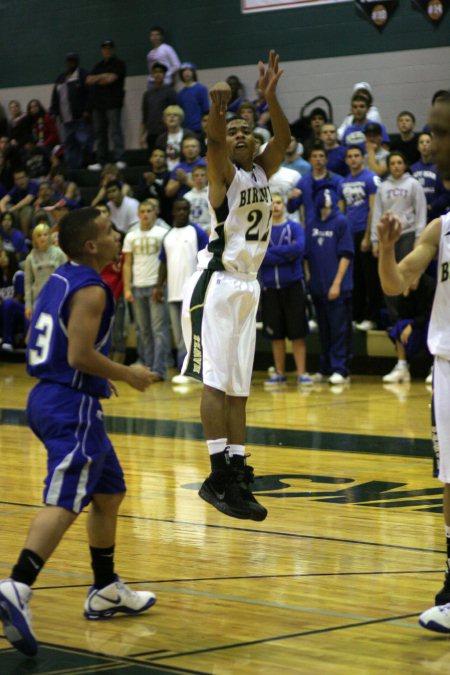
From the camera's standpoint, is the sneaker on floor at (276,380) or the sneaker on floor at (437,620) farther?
the sneaker on floor at (276,380)

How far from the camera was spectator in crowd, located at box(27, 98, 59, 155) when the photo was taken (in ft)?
63.1

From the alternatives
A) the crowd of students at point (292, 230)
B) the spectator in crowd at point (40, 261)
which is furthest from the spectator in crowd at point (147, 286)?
the spectator in crowd at point (40, 261)

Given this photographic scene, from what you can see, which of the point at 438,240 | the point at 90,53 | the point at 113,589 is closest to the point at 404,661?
the point at 113,589

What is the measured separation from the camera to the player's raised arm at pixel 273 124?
6.18m

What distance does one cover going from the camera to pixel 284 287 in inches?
489

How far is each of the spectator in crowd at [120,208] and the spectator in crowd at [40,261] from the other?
1131 millimetres

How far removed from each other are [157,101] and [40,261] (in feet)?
14.5

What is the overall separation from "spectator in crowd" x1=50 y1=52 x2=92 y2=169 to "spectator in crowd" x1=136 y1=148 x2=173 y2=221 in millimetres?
3482

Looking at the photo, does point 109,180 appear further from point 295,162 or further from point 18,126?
point 18,126

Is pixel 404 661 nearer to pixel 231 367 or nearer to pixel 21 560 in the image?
pixel 21 560

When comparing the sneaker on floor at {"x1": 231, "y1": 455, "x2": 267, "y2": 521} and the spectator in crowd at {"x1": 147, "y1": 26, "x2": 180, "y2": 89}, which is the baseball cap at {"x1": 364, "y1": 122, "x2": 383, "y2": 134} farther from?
the sneaker on floor at {"x1": 231, "y1": 455, "x2": 267, "y2": 521}

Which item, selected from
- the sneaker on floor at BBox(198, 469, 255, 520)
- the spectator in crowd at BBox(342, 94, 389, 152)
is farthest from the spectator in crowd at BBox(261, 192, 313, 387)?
the sneaker on floor at BBox(198, 469, 255, 520)

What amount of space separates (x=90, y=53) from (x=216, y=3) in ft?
8.49

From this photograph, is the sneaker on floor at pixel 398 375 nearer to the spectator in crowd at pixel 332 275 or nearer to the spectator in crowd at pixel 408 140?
the spectator in crowd at pixel 332 275
